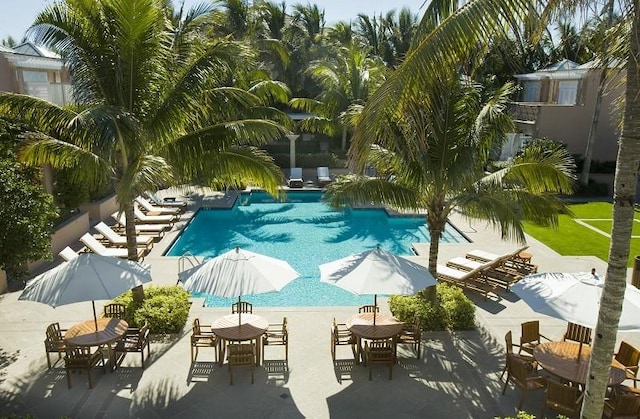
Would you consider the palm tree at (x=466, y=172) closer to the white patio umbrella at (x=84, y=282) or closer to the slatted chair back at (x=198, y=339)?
the slatted chair back at (x=198, y=339)

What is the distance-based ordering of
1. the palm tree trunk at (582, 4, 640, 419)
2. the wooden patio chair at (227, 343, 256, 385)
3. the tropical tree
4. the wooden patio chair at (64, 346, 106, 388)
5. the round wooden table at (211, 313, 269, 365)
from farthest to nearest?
the tropical tree → the round wooden table at (211, 313, 269, 365) → the wooden patio chair at (227, 343, 256, 385) → the wooden patio chair at (64, 346, 106, 388) → the palm tree trunk at (582, 4, 640, 419)

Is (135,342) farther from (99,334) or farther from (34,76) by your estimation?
(34,76)

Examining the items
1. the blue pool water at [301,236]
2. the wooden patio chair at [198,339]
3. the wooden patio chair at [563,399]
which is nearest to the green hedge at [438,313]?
the blue pool water at [301,236]

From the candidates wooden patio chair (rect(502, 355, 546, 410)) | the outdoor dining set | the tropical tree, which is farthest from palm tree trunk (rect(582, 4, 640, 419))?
the tropical tree

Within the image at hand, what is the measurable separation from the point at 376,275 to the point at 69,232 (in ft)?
42.7

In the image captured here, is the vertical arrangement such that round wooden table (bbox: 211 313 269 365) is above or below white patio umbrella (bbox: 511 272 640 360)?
below

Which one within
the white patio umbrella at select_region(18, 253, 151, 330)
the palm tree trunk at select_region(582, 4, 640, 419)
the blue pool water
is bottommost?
the blue pool water

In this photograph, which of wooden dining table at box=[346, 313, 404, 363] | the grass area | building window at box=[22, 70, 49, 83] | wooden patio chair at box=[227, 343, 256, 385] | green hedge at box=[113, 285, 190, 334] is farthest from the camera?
building window at box=[22, 70, 49, 83]

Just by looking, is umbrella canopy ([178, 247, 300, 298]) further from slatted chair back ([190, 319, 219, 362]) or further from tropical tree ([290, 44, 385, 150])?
tropical tree ([290, 44, 385, 150])

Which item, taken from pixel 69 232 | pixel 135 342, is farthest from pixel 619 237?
pixel 69 232

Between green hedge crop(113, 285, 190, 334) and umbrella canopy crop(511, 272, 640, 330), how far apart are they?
721 cm

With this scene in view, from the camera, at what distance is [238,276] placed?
895cm

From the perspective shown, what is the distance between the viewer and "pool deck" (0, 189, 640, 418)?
8.11 metres

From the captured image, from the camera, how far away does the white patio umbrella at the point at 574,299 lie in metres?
7.42
